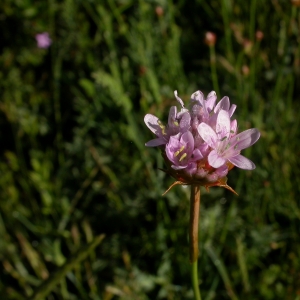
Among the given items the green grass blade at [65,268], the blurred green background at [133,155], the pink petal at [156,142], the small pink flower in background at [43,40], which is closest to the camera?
the pink petal at [156,142]

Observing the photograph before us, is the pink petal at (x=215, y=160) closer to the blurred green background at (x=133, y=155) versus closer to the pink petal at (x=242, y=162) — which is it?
the pink petal at (x=242, y=162)

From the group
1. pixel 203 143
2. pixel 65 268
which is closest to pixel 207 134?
pixel 203 143

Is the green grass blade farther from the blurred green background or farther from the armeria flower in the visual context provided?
the armeria flower

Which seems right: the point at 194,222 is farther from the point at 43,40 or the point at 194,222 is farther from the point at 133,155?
the point at 43,40

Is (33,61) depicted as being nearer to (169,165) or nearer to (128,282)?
(128,282)

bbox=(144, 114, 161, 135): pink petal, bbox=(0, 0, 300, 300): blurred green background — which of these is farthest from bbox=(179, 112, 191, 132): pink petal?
bbox=(0, 0, 300, 300): blurred green background

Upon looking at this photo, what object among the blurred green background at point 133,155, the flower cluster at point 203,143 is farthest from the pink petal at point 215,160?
the blurred green background at point 133,155
